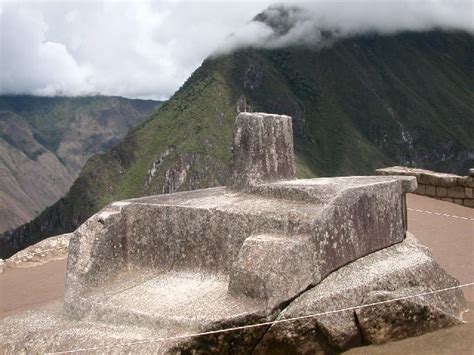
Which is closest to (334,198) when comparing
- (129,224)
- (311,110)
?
(129,224)

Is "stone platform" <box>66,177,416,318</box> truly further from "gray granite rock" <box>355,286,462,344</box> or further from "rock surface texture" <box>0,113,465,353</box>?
"gray granite rock" <box>355,286,462,344</box>

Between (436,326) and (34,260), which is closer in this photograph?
(436,326)

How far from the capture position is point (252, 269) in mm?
4195

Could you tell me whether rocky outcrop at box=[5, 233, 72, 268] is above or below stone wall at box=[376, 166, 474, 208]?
below

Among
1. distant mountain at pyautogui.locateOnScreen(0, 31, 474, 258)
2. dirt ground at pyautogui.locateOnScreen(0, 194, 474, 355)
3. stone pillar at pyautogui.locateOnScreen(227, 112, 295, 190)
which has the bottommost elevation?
dirt ground at pyautogui.locateOnScreen(0, 194, 474, 355)

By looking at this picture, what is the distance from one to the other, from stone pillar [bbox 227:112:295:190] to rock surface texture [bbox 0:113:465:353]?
11 mm

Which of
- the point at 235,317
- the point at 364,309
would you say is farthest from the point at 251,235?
the point at 364,309

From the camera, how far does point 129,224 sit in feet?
17.5

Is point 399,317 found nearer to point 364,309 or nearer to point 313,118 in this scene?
point 364,309

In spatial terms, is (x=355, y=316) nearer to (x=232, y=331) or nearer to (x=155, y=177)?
(x=232, y=331)

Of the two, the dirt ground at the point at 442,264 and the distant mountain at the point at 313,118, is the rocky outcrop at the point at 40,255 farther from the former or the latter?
the distant mountain at the point at 313,118

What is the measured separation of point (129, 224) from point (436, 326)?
284 centimetres

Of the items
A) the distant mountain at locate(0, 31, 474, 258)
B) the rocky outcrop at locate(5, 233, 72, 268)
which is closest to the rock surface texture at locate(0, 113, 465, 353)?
the rocky outcrop at locate(5, 233, 72, 268)

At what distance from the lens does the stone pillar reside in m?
5.43
